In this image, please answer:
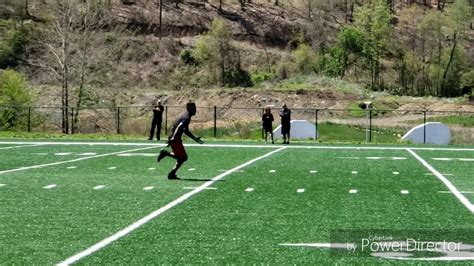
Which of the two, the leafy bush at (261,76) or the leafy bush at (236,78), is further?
the leafy bush at (261,76)

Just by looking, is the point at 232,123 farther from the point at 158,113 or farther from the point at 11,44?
the point at 11,44

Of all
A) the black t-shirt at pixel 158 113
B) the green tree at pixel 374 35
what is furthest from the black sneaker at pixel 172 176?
the green tree at pixel 374 35

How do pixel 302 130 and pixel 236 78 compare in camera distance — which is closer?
pixel 302 130

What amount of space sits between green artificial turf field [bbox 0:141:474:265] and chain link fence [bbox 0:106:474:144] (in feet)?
64.2

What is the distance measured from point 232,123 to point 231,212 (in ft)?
141

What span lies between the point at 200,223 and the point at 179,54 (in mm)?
89985

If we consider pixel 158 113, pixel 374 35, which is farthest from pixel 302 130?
pixel 374 35

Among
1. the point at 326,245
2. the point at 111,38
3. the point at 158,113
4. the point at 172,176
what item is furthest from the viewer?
the point at 111,38

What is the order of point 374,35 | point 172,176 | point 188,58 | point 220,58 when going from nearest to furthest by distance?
point 172,176 < point 220,58 < point 188,58 < point 374,35

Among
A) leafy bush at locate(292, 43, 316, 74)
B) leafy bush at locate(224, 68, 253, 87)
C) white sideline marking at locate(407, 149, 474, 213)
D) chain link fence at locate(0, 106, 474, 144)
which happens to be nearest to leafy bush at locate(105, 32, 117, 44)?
leafy bush at locate(224, 68, 253, 87)

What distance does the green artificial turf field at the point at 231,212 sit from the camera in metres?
8.00

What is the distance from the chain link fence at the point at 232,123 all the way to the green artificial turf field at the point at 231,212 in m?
19.6

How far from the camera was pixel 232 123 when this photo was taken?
5388 centimetres

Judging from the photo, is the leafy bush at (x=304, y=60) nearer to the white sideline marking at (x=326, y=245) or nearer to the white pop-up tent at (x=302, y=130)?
the white pop-up tent at (x=302, y=130)
